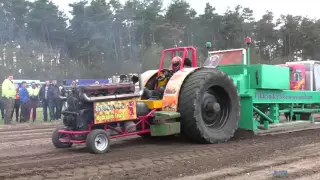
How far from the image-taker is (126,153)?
655 cm

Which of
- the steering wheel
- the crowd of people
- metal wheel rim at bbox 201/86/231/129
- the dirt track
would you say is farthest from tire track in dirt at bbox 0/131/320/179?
the crowd of people

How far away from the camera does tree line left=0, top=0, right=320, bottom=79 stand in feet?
118

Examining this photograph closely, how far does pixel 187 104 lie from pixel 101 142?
1607 mm

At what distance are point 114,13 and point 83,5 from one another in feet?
13.0

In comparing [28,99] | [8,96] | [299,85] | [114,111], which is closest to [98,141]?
[114,111]

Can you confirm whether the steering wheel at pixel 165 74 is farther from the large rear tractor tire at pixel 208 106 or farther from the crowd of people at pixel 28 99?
the crowd of people at pixel 28 99

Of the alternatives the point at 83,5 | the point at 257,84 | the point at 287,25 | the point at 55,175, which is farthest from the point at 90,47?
the point at 55,175

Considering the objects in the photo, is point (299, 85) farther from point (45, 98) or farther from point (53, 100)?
point (45, 98)

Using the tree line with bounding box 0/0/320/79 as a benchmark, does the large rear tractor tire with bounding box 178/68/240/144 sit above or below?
below

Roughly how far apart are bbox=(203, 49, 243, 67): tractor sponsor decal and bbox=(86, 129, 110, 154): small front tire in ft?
12.2

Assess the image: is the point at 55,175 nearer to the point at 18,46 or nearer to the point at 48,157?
the point at 48,157

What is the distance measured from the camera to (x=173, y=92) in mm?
7199

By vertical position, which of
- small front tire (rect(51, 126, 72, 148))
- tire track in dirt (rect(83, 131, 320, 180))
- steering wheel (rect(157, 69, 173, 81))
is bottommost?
tire track in dirt (rect(83, 131, 320, 180))

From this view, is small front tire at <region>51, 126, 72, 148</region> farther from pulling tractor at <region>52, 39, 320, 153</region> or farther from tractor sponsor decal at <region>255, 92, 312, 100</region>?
tractor sponsor decal at <region>255, 92, 312, 100</region>
